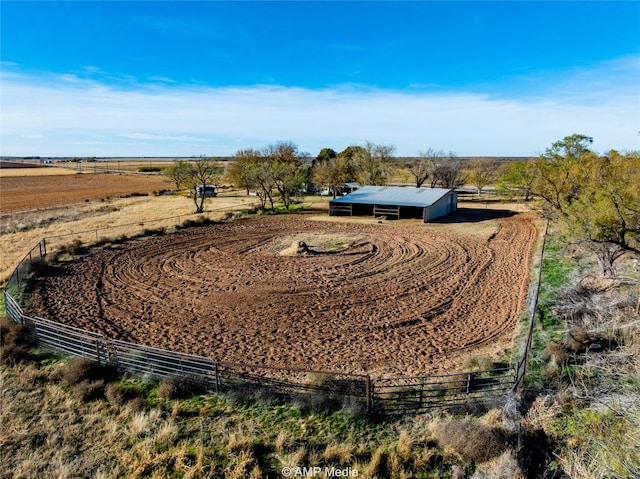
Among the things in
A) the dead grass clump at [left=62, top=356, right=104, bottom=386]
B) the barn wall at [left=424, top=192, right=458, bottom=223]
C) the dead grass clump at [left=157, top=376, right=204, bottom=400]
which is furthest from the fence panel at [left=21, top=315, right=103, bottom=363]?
the barn wall at [left=424, top=192, right=458, bottom=223]

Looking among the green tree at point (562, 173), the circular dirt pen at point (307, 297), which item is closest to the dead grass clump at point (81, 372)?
the circular dirt pen at point (307, 297)

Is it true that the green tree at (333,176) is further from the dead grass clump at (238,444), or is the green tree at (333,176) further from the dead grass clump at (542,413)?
the dead grass clump at (238,444)

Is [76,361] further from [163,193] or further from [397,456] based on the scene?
[163,193]

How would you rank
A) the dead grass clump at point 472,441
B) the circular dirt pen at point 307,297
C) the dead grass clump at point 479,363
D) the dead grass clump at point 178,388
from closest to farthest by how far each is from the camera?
the dead grass clump at point 472,441
the dead grass clump at point 178,388
the dead grass clump at point 479,363
the circular dirt pen at point 307,297

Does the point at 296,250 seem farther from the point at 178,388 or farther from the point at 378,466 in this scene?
the point at 378,466

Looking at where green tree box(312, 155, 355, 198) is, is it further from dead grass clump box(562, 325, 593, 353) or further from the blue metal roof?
dead grass clump box(562, 325, 593, 353)

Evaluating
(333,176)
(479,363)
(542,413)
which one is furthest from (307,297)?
(333,176)
